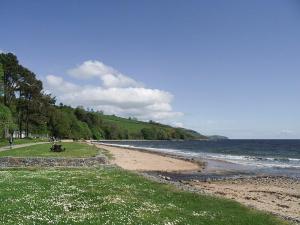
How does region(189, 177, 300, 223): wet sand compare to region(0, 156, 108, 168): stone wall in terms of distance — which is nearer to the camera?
region(189, 177, 300, 223): wet sand

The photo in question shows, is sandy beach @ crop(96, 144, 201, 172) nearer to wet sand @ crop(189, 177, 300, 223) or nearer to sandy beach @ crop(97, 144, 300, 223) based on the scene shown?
sandy beach @ crop(97, 144, 300, 223)

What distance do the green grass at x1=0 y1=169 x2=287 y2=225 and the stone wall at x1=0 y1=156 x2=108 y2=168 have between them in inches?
669

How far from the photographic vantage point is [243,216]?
960 inches

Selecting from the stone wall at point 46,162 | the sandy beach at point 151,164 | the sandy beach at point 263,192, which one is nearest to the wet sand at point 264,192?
the sandy beach at point 263,192

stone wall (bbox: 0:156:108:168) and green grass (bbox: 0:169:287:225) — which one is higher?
stone wall (bbox: 0:156:108:168)

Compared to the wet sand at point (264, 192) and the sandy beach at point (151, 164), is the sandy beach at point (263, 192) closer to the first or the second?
the wet sand at point (264, 192)

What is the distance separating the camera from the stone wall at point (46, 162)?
5100cm

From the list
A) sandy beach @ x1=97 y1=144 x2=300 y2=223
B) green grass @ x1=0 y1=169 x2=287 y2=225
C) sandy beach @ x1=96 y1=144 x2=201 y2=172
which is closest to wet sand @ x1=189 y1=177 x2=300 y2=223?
sandy beach @ x1=97 y1=144 x2=300 y2=223

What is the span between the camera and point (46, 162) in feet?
172

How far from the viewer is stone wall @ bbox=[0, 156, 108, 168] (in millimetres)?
51000

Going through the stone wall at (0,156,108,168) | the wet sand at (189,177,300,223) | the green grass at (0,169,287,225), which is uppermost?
the stone wall at (0,156,108,168)

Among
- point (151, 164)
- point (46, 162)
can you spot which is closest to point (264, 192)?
point (46, 162)

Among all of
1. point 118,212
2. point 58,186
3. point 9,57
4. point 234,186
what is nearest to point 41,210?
point 118,212

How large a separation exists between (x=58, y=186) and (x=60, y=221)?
34.9 feet
